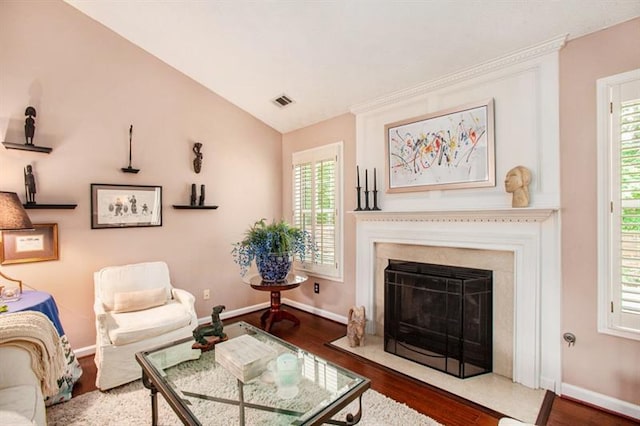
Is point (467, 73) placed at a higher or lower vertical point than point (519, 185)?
higher

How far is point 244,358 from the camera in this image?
1722mm

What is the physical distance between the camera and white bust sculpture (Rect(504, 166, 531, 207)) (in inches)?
90.0

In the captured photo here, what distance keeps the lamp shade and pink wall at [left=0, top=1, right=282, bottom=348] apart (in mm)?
586

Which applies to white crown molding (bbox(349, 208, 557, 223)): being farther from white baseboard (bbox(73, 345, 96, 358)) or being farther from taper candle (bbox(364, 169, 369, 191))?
white baseboard (bbox(73, 345, 96, 358))

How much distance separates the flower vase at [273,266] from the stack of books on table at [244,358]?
60.5 inches

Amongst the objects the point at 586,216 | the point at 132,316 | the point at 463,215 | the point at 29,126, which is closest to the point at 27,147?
the point at 29,126

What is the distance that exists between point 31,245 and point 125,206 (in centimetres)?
78

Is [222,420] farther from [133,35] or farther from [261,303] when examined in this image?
[133,35]

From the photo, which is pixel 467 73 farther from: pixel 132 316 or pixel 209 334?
pixel 132 316

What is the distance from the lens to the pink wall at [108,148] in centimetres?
269

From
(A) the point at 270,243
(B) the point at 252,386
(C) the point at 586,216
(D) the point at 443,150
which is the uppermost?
(D) the point at 443,150

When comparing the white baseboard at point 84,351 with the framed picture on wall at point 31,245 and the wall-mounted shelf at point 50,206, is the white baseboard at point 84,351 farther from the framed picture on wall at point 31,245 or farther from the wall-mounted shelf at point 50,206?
the wall-mounted shelf at point 50,206

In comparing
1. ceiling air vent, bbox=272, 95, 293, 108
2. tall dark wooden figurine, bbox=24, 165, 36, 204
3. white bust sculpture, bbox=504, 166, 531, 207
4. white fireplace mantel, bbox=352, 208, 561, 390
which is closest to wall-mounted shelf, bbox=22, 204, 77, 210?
tall dark wooden figurine, bbox=24, 165, 36, 204

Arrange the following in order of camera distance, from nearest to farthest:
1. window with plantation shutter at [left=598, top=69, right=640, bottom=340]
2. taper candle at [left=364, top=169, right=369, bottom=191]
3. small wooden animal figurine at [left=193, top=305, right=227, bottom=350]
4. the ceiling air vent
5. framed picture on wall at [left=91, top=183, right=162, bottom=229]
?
window with plantation shutter at [left=598, top=69, right=640, bottom=340], small wooden animal figurine at [left=193, top=305, right=227, bottom=350], framed picture on wall at [left=91, top=183, right=162, bottom=229], taper candle at [left=364, top=169, right=369, bottom=191], the ceiling air vent
